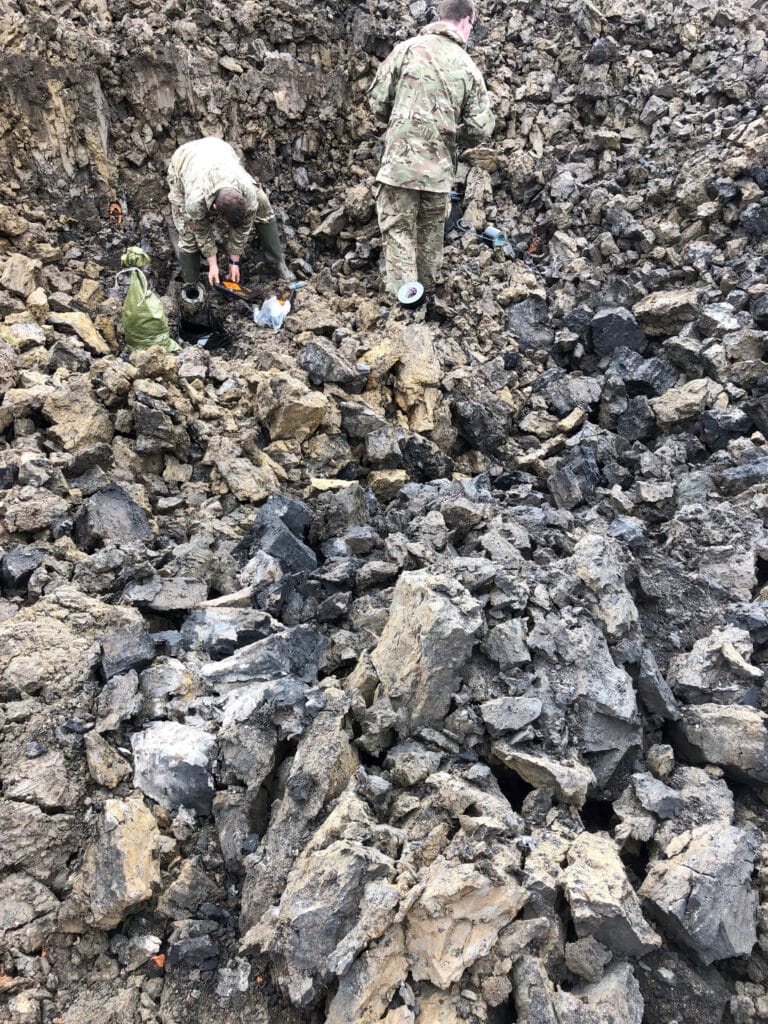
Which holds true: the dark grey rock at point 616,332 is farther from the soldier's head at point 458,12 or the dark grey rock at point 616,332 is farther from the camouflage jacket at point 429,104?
the soldier's head at point 458,12

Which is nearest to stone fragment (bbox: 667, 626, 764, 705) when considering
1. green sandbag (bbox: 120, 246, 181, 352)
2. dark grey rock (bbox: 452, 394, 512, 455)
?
dark grey rock (bbox: 452, 394, 512, 455)

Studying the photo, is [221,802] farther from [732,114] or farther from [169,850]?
[732,114]

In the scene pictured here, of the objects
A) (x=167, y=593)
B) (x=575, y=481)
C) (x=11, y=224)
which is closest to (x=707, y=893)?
(x=575, y=481)

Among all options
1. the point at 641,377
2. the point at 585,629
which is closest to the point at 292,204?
the point at 641,377

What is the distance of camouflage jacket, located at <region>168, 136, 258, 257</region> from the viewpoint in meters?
5.06

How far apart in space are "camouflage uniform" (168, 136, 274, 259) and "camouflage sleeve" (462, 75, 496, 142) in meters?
1.73

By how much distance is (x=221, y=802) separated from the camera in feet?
8.11

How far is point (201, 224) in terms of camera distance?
5180 mm

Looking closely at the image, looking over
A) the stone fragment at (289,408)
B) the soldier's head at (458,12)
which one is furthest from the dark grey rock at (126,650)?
the soldier's head at (458,12)

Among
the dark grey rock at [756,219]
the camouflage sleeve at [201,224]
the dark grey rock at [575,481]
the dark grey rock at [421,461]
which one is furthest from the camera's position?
the dark grey rock at [756,219]

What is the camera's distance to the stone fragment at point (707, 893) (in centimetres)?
225

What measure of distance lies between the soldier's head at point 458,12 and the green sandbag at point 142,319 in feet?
10.2

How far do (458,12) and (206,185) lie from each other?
236 centimetres

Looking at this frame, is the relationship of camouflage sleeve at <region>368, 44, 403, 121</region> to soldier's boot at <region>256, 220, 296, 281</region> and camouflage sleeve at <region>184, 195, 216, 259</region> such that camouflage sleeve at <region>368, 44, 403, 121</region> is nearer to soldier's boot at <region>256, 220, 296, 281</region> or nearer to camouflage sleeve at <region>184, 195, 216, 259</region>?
soldier's boot at <region>256, 220, 296, 281</region>
